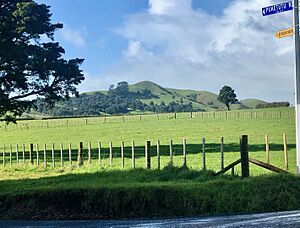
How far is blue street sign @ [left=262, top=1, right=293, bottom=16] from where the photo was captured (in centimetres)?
1288

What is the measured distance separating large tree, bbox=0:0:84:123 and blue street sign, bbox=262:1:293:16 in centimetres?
1983

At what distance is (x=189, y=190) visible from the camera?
36.2ft

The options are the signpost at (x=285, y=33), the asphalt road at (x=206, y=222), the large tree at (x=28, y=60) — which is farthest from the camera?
the large tree at (x=28, y=60)

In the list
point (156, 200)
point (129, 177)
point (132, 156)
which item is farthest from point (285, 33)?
point (132, 156)

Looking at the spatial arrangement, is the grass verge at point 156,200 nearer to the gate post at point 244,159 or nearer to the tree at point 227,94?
the gate post at point 244,159

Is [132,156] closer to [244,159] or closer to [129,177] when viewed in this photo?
[129,177]

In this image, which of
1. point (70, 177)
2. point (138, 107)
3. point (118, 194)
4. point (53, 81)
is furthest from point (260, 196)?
point (138, 107)

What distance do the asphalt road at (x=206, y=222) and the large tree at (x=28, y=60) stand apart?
20832 millimetres

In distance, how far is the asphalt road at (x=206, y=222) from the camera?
834 cm

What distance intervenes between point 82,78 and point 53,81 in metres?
2.69

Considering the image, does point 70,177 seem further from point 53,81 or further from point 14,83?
point 53,81

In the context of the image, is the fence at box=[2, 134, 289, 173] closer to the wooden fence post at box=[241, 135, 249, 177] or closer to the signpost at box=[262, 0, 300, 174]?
the wooden fence post at box=[241, 135, 249, 177]

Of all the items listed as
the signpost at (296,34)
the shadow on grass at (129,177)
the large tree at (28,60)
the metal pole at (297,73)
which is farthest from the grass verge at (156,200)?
the large tree at (28,60)

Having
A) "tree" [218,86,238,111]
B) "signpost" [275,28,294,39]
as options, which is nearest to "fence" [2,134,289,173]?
"signpost" [275,28,294,39]
